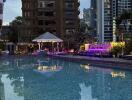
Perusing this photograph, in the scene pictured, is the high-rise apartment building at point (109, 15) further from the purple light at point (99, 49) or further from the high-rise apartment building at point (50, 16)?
the purple light at point (99, 49)

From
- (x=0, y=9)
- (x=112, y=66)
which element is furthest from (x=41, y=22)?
(x=112, y=66)

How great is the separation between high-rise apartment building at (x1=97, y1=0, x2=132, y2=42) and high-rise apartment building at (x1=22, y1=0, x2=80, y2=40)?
6.60 metres

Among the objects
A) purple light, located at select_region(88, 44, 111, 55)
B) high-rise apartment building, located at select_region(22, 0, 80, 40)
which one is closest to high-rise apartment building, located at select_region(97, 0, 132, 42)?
high-rise apartment building, located at select_region(22, 0, 80, 40)

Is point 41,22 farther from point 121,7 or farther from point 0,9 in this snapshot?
point 0,9

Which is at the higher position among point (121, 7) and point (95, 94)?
point (121, 7)

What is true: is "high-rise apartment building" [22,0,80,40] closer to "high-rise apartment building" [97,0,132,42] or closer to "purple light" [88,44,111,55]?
"high-rise apartment building" [97,0,132,42]

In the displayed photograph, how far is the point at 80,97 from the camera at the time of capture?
1130 centimetres

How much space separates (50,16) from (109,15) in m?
13.3

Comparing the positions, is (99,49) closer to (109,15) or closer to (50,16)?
(50,16)

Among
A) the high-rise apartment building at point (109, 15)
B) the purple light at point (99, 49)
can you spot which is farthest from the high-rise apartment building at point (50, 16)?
the purple light at point (99, 49)

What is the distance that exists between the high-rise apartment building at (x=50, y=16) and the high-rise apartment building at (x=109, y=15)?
6602 millimetres

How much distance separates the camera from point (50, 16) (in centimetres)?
8325

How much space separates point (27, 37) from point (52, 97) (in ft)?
229

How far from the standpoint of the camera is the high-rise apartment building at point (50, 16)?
81125 mm
